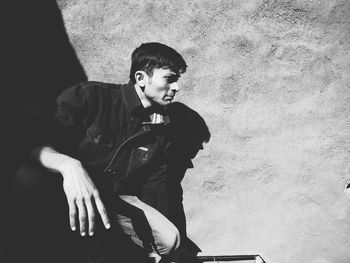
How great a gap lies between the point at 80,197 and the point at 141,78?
996mm

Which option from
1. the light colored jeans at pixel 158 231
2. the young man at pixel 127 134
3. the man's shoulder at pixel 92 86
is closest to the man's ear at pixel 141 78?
the young man at pixel 127 134

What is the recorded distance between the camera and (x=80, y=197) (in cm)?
142

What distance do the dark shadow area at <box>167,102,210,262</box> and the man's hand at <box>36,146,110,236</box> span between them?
1.20m

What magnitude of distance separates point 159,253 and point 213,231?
0.72 meters

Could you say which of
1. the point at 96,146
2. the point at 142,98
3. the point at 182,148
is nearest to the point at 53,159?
Answer: the point at 96,146

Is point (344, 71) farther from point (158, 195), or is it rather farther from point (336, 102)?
point (158, 195)

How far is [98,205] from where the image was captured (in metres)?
1.47

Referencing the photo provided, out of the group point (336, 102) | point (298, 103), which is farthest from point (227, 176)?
point (336, 102)

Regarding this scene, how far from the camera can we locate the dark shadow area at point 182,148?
2635mm

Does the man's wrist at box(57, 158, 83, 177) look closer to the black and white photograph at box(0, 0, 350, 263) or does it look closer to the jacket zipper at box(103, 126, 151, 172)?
the black and white photograph at box(0, 0, 350, 263)

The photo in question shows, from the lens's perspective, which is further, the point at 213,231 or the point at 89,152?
the point at 213,231

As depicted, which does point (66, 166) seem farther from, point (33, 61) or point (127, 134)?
point (33, 61)

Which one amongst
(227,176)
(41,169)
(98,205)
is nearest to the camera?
(98,205)

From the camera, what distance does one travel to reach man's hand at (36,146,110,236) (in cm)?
143
